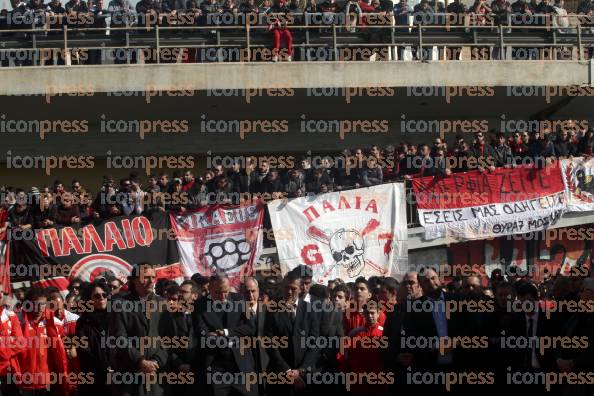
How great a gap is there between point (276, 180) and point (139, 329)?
786 cm

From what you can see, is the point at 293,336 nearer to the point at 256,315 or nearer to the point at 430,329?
the point at 256,315

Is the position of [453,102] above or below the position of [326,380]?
above

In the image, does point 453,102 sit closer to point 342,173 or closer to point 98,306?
point 342,173

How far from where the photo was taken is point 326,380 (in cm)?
1152

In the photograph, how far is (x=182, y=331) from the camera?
37.6 feet

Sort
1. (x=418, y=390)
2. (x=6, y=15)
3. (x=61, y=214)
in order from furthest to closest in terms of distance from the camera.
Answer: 1. (x=6, y=15)
2. (x=61, y=214)
3. (x=418, y=390)

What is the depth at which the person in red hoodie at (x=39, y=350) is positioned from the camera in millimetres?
12172

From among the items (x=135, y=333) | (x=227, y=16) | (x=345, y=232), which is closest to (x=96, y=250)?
(x=345, y=232)

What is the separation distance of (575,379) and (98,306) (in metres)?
4.86

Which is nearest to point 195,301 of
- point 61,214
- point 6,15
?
point 61,214

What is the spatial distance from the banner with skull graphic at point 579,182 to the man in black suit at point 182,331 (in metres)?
9.44

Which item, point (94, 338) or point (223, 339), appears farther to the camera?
point (94, 338)

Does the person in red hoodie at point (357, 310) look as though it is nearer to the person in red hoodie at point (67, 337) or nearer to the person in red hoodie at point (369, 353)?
the person in red hoodie at point (369, 353)

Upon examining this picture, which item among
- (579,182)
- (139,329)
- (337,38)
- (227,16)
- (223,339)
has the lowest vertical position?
(223,339)
